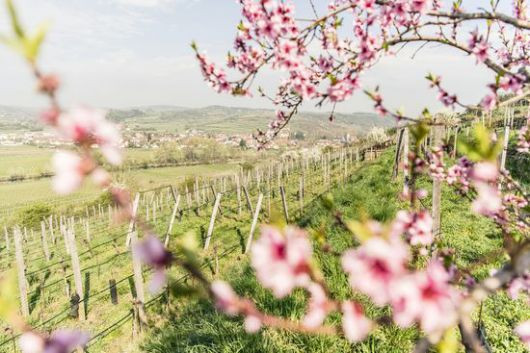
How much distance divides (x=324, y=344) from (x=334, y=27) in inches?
134

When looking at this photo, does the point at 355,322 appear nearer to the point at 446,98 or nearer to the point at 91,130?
the point at 91,130

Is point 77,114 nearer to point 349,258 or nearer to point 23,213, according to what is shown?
point 349,258

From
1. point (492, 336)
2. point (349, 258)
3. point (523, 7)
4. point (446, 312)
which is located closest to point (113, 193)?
point (349, 258)

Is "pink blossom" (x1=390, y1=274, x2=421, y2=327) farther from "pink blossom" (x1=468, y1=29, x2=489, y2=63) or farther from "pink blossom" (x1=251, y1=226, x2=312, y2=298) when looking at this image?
"pink blossom" (x1=468, y1=29, x2=489, y2=63)

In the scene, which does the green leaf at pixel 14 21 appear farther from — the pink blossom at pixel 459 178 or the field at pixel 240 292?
the pink blossom at pixel 459 178

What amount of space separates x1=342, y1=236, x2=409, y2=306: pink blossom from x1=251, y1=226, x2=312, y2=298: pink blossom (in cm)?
14

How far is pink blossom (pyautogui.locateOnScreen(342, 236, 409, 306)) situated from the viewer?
0.82 metres

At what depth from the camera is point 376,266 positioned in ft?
2.78

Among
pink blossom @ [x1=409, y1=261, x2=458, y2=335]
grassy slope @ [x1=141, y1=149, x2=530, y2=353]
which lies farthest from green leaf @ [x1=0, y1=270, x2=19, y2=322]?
grassy slope @ [x1=141, y1=149, x2=530, y2=353]

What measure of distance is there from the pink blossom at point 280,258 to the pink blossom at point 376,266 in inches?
5.6

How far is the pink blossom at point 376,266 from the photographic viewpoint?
819 mm

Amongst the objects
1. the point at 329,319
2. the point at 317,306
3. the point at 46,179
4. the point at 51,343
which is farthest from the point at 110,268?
the point at 46,179

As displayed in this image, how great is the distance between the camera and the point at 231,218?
1814cm

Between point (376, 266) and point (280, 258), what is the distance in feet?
0.77
